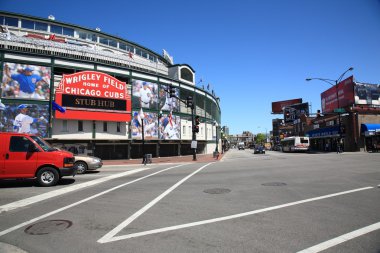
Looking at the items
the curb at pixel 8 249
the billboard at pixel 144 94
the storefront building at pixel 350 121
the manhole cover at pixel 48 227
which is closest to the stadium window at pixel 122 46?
the billboard at pixel 144 94

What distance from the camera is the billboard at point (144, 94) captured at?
36219 mm

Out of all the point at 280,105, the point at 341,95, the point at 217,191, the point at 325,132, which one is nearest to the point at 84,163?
the point at 217,191

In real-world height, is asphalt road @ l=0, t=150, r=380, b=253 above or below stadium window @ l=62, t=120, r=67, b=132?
below

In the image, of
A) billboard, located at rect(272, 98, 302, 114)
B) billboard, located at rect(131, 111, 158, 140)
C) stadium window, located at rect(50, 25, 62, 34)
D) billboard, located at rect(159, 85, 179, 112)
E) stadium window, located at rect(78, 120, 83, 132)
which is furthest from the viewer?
billboard, located at rect(272, 98, 302, 114)

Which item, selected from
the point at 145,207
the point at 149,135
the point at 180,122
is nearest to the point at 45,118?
the point at 149,135

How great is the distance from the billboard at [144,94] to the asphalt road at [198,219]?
26.4 meters

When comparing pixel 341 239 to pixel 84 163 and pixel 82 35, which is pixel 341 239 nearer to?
pixel 84 163

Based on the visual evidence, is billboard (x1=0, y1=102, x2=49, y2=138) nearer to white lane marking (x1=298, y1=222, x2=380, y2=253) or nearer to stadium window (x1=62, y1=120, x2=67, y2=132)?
stadium window (x1=62, y1=120, x2=67, y2=132)

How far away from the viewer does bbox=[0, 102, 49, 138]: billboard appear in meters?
27.6

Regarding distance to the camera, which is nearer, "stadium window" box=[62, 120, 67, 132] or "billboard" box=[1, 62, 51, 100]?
"billboard" box=[1, 62, 51, 100]

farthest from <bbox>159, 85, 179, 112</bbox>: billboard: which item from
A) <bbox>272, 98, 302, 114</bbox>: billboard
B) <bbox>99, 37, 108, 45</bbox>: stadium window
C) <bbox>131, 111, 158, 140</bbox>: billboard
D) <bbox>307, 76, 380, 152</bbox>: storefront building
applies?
<bbox>272, 98, 302, 114</bbox>: billboard

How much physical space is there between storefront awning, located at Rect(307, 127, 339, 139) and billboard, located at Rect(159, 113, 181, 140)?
27.5 metres

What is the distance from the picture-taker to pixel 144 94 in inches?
1459

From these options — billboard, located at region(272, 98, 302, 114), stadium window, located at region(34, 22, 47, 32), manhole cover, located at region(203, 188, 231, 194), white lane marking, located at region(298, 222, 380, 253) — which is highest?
stadium window, located at region(34, 22, 47, 32)
